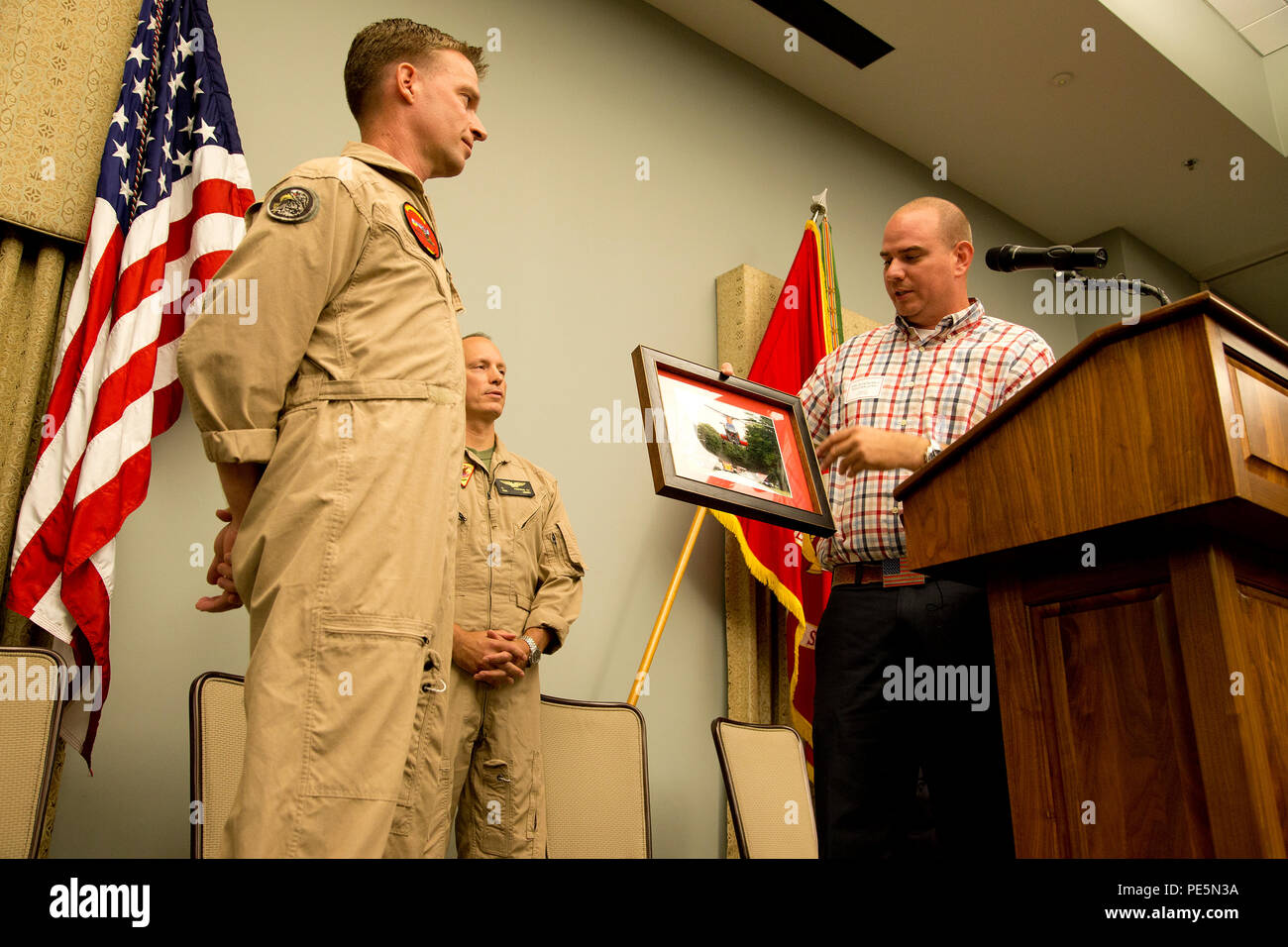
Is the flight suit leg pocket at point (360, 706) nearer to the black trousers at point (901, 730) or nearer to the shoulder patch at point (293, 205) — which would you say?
the shoulder patch at point (293, 205)

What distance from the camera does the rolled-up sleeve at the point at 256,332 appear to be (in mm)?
1217

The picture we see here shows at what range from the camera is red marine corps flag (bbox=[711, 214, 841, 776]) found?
3064 millimetres

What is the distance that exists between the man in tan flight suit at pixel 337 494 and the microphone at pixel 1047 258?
1037 mm

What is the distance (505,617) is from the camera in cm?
231

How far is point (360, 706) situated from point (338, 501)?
26 cm

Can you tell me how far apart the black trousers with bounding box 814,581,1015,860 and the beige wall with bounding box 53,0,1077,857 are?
132 centimetres

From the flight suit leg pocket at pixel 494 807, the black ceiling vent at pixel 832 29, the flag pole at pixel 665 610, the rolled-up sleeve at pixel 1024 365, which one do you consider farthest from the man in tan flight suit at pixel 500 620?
the black ceiling vent at pixel 832 29

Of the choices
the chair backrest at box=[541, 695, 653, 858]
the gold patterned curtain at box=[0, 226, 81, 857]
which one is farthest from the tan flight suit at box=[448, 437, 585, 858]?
the gold patterned curtain at box=[0, 226, 81, 857]

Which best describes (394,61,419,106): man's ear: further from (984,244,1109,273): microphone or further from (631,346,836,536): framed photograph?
(984,244,1109,273): microphone

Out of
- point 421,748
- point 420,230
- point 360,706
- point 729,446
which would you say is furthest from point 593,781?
point 420,230

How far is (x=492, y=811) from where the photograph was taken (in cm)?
216

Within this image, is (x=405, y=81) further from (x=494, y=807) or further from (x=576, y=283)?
(x=576, y=283)

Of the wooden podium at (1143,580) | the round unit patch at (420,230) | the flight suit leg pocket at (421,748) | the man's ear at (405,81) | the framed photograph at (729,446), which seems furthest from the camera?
the framed photograph at (729,446)
